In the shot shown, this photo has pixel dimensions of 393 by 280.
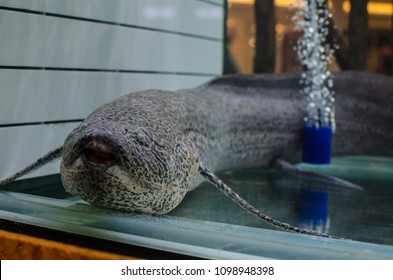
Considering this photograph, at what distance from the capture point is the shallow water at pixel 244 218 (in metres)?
1.38

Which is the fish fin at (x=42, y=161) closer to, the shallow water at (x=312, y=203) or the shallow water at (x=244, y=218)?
A: the shallow water at (x=244, y=218)

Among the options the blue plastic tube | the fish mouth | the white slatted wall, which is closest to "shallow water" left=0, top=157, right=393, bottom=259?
the fish mouth

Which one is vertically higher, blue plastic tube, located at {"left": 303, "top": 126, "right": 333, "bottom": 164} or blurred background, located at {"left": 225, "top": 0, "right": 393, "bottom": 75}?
blurred background, located at {"left": 225, "top": 0, "right": 393, "bottom": 75}

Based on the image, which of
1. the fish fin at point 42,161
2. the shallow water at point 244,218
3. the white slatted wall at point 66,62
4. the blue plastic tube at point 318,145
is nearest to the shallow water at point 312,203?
the shallow water at point 244,218

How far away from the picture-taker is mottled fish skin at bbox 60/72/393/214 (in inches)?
67.0

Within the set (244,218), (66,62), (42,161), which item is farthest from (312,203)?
(66,62)

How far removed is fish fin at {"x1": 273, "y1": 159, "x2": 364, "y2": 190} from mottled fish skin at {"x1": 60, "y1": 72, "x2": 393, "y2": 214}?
0.45 feet

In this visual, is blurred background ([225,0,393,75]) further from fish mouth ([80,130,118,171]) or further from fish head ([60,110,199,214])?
fish mouth ([80,130,118,171])

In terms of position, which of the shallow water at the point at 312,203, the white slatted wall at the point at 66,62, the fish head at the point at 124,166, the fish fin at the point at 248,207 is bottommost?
the shallow water at the point at 312,203

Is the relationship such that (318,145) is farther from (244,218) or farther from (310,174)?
(244,218)

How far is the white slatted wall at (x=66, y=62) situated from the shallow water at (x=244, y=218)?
0.30m
